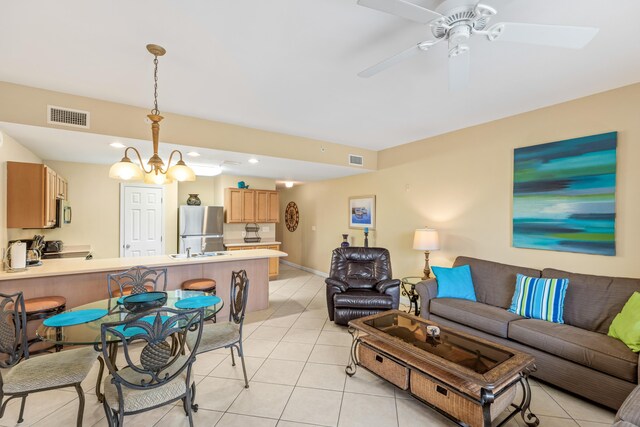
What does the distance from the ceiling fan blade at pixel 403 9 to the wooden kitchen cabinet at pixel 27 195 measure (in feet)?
12.7

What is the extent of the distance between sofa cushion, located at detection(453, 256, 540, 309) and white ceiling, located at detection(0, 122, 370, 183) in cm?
265

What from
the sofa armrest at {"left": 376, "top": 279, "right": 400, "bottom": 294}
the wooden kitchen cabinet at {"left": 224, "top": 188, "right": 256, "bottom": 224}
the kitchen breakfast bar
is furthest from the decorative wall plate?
the sofa armrest at {"left": 376, "top": 279, "right": 400, "bottom": 294}

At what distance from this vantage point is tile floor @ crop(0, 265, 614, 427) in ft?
6.70

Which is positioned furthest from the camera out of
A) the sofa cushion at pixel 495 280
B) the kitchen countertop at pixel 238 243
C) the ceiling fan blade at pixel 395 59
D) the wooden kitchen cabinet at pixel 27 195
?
the kitchen countertop at pixel 238 243

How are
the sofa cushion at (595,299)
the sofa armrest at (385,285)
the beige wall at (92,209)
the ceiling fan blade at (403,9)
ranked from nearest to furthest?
the ceiling fan blade at (403,9), the sofa cushion at (595,299), the sofa armrest at (385,285), the beige wall at (92,209)

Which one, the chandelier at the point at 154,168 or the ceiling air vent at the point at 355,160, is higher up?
the ceiling air vent at the point at 355,160

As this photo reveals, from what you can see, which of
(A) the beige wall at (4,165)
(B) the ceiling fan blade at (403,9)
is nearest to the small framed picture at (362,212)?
(B) the ceiling fan blade at (403,9)

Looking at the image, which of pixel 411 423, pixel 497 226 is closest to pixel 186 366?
pixel 411 423

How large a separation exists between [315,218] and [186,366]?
557 cm

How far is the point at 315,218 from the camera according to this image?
7.26 metres

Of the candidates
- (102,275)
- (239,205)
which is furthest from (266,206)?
(102,275)

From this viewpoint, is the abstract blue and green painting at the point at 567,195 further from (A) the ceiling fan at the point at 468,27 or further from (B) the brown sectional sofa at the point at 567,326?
(A) the ceiling fan at the point at 468,27

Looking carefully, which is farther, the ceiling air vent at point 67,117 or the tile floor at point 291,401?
the ceiling air vent at point 67,117

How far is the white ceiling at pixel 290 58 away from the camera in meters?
1.74
